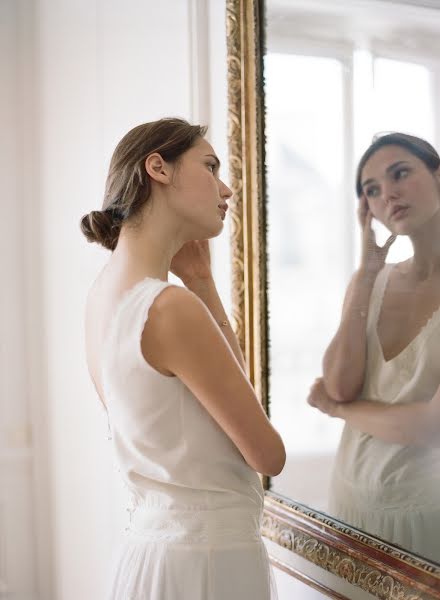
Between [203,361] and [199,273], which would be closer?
[203,361]

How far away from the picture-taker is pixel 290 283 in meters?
1.91

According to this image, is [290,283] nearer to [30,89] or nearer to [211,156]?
[211,156]

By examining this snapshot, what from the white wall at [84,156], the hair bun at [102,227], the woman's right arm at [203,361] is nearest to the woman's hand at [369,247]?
the woman's right arm at [203,361]

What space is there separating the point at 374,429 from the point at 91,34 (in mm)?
2080

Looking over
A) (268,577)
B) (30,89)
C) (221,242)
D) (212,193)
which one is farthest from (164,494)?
(30,89)

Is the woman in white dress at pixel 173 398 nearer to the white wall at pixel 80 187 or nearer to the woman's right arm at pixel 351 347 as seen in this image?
the woman's right arm at pixel 351 347

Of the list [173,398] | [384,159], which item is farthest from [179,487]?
[384,159]

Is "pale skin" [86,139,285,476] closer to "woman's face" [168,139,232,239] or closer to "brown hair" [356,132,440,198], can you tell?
Answer: "woman's face" [168,139,232,239]

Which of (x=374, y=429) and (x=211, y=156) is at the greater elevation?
(x=211, y=156)

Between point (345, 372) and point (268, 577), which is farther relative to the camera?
point (345, 372)

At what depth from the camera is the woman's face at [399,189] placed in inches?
55.9

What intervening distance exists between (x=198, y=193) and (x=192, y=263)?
27cm

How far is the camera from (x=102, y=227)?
169cm

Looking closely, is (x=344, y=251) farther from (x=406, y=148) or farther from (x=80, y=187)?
(x=80, y=187)
